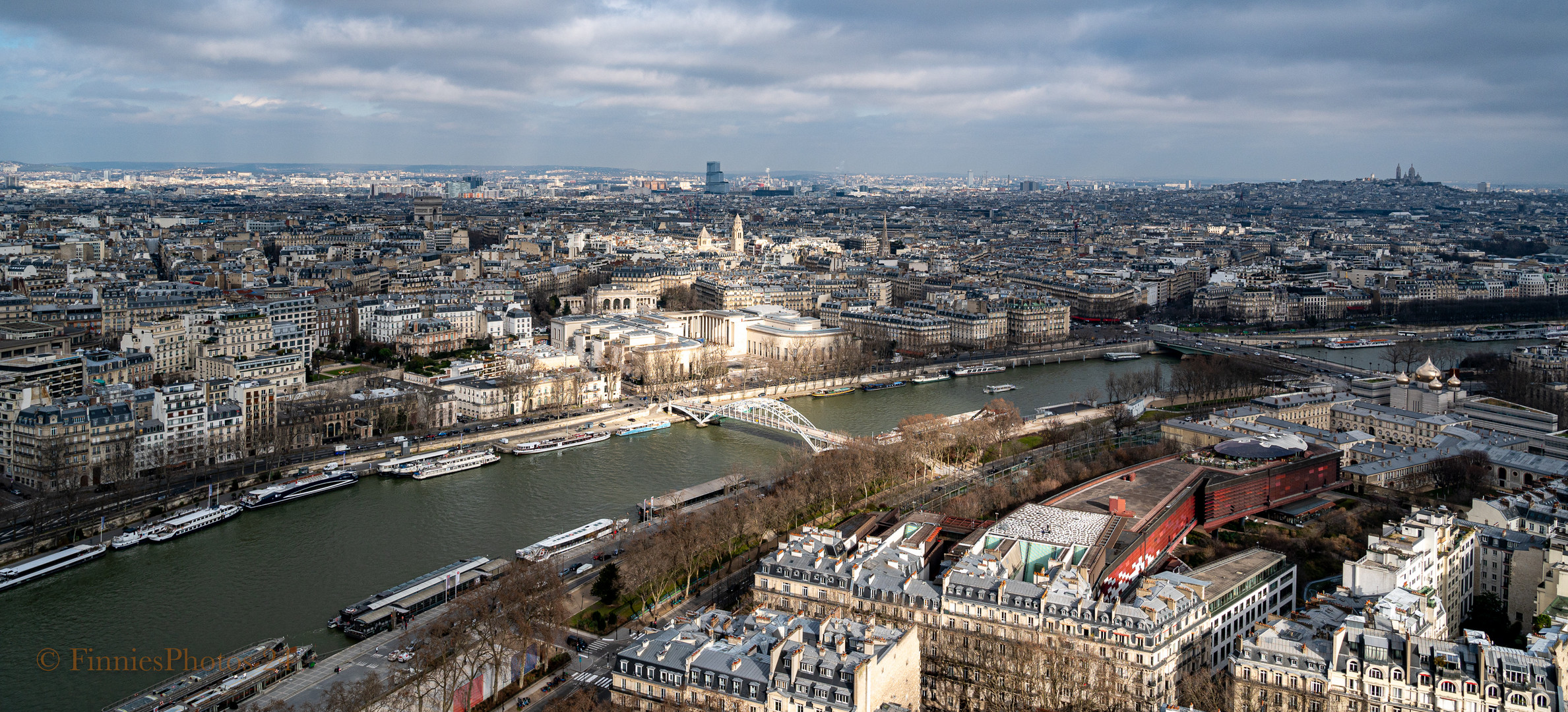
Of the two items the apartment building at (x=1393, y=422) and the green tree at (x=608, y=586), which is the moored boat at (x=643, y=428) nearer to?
the green tree at (x=608, y=586)

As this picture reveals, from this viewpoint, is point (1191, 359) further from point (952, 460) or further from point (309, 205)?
point (309, 205)

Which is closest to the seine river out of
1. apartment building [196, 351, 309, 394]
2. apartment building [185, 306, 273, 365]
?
apartment building [196, 351, 309, 394]

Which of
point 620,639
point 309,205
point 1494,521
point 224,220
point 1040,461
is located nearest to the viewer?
point 620,639

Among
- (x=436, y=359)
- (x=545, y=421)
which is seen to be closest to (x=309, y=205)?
(x=436, y=359)

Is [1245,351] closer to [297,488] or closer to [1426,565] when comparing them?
[1426,565]

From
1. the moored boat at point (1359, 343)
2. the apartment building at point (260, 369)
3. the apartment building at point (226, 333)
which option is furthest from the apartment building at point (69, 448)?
the moored boat at point (1359, 343)

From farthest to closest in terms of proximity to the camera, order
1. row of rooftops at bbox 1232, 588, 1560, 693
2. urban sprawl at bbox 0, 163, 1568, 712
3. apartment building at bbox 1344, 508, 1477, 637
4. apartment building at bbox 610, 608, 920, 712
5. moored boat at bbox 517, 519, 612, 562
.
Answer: moored boat at bbox 517, 519, 612, 562 < apartment building at bbox 1344, 508, 1477, 637 < urban sprawl at bbox 0, 163, 1568, 712 < row of rooftops at bbox 1232, 588, 1560, 693 < apartment building at bbox 610, 608, 920, 712

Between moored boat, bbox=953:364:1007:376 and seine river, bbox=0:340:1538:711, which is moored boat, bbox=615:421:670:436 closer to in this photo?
seine river, bbox=0:340:1538:711
